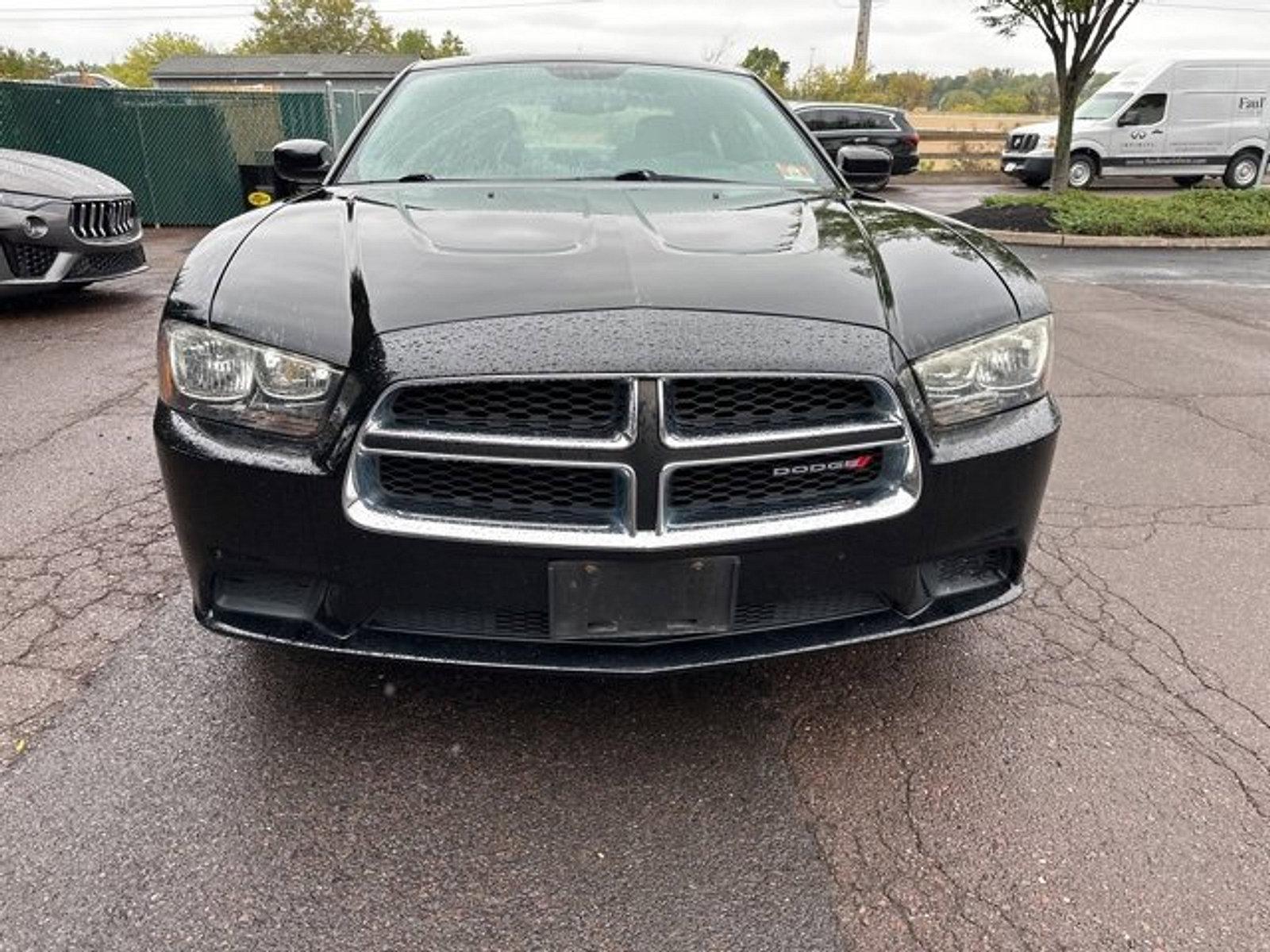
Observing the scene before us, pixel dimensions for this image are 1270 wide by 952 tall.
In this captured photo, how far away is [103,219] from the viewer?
22.6 ft

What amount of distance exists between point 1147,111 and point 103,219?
718 inches

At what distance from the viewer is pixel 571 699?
7.83 ft

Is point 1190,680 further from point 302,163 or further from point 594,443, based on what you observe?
point 302,163

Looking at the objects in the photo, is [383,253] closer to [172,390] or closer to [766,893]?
[172,390]

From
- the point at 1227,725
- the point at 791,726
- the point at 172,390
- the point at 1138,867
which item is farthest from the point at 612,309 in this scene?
the point at 1227,725

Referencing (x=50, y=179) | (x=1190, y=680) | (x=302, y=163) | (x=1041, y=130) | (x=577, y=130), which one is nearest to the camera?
Result: (x=1190, y=680)

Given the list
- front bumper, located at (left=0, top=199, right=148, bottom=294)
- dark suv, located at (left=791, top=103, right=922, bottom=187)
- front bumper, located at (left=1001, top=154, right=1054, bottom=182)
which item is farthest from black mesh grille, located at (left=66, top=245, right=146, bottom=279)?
front bumper, located at (left=1001, top=154, right=1054, bottom=182)

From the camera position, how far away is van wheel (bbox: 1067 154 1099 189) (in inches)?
717

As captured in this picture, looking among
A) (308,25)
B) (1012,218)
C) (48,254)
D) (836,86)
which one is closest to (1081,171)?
(1012,218)

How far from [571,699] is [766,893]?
2.41ft

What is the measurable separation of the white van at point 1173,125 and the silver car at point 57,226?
53.5 feet

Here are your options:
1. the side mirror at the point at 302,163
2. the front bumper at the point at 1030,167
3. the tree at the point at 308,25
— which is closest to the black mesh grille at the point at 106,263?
the side mirror at the point at 302,163

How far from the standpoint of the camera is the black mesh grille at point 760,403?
6.14ft

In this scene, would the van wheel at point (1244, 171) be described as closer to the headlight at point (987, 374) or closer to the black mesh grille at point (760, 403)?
the headlight at point (987, 374)
